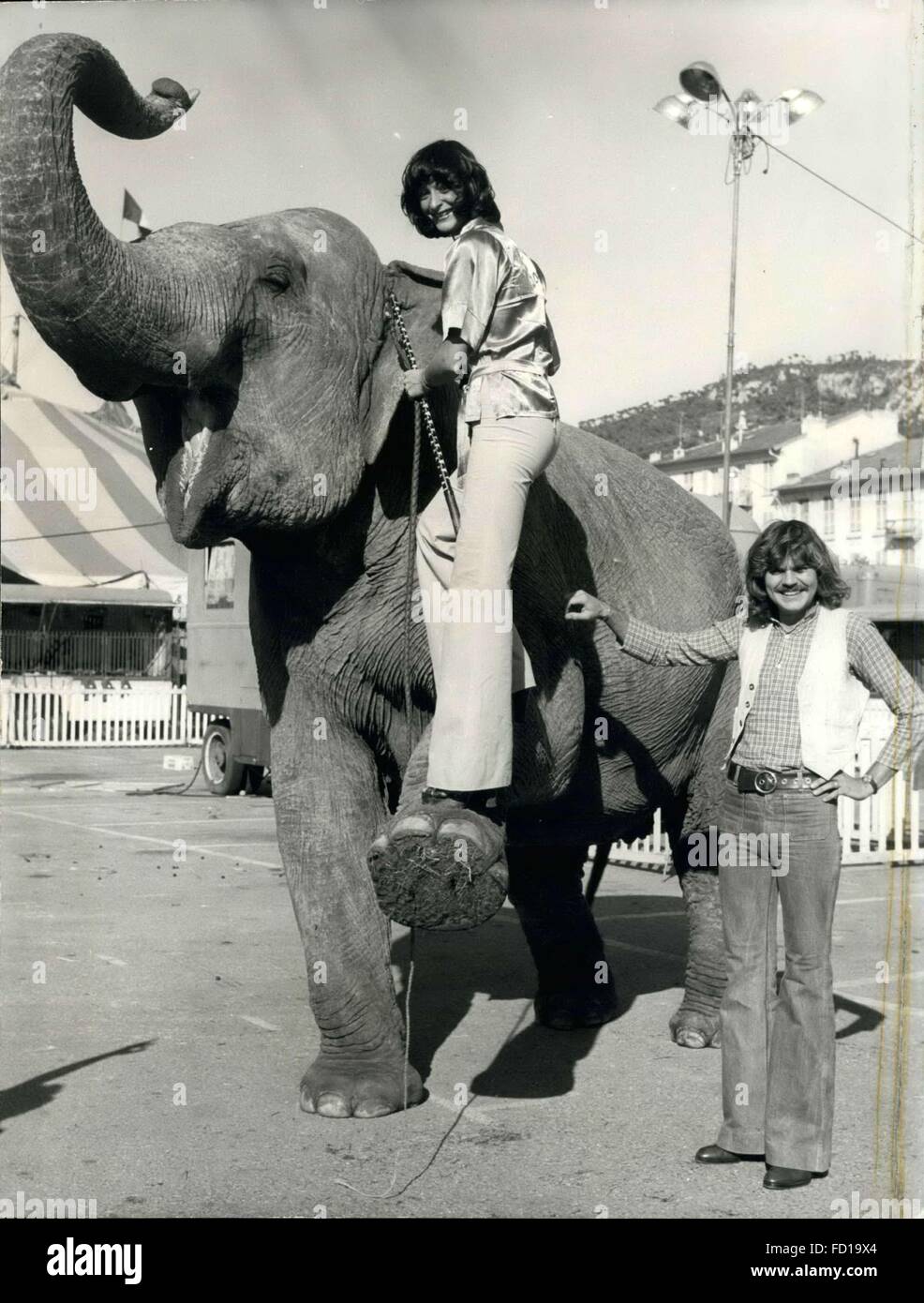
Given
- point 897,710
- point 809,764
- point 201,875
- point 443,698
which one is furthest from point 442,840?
point 201,875

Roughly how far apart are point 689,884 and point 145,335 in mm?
3267

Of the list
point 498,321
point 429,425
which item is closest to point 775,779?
point 429,425

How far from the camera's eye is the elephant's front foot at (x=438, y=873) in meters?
3.81

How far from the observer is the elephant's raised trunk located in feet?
11.6

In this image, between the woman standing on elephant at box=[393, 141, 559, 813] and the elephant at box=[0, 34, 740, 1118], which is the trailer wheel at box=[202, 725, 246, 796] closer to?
the elephant at box=[0, 34, 740, 1118]

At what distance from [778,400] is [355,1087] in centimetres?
3474

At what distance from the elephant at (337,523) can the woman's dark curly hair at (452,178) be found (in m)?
0.26

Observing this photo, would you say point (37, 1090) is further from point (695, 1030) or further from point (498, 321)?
point (498, 321)

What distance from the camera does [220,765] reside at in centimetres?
1680

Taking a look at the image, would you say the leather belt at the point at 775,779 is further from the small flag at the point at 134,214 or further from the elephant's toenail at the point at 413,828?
the small flag at the point at 134,214

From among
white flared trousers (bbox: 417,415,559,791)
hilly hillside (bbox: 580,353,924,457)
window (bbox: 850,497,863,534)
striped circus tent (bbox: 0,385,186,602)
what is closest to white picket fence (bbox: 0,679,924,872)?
striped circus tent (bbox: 0,385,186,602)

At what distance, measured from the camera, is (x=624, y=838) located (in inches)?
230

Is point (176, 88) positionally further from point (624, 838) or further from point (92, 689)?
point (92, 689)

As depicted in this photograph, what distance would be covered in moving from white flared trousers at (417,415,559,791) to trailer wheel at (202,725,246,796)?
12533mm
